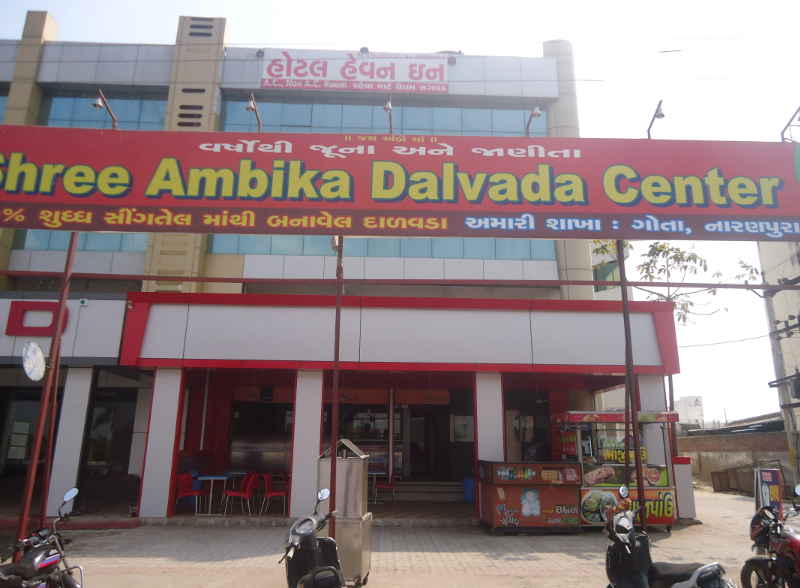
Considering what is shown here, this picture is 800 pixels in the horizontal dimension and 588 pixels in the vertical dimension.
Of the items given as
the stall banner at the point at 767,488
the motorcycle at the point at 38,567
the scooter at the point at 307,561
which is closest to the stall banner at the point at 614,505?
the stall banner at the point at 767,488

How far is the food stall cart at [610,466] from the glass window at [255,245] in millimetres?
10951

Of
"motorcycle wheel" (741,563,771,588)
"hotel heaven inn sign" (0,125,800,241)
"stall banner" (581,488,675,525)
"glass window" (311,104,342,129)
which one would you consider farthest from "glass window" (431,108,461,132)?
"motorcycle wheel" (741,563,771,588)

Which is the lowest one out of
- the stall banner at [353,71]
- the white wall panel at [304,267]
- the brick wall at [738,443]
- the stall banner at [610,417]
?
the brick wall at [738,443]

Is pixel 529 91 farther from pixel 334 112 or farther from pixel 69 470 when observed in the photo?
pixel 69 470

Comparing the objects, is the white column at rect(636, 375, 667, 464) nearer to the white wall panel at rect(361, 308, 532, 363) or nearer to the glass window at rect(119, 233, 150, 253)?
the white wall panel at rect(361, 308, 532, 363)

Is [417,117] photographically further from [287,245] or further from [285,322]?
[285,322]

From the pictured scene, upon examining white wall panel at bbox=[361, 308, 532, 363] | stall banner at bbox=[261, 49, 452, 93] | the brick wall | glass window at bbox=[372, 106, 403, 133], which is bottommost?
the brick wall

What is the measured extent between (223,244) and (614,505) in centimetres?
1379

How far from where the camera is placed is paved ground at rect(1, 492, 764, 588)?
7.25 meters

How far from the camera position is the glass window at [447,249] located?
18156mm

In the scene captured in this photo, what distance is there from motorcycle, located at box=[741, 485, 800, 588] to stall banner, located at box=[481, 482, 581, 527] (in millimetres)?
4235

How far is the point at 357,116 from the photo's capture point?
1972cm

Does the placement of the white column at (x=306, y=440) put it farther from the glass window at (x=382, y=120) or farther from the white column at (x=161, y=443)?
the glass window at (x=382, y=120)

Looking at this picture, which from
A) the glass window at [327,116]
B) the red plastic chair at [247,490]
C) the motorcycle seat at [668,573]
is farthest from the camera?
the glass window at [327,116]
